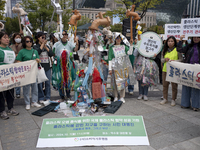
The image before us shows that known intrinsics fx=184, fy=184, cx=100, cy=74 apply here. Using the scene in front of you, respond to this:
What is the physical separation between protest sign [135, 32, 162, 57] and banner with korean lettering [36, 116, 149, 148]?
241cm

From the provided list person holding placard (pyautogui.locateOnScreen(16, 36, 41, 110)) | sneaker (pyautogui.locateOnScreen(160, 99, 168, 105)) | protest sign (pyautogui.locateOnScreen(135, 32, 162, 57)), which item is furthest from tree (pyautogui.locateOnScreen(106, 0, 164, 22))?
person holding placard (pyautogui.locateOnScreen(16, 36, 41, 110))

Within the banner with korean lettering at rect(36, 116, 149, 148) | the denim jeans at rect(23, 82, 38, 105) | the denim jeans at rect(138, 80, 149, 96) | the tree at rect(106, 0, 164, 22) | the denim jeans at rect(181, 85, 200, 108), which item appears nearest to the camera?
the banner with korean lettering at rect(36, 116, 149, 148)

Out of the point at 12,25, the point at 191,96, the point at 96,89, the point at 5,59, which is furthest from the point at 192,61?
the point at 12,25

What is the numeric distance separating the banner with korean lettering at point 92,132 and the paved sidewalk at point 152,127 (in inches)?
4.3

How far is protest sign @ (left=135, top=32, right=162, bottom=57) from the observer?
16.9 ft

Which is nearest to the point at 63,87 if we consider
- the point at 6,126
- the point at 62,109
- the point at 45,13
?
the point at 62,109

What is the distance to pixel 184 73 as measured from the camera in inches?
176

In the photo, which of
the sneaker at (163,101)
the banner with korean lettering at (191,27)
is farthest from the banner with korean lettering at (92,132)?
the banner with korean lettering at (191,27)

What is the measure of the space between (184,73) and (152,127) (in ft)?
5.39

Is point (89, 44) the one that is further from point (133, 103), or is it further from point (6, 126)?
point (6, 126)

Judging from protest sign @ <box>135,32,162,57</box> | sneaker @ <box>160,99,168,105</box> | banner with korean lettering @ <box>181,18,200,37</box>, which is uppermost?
banner with korean lettering @ <box>181,18,200,37</box>

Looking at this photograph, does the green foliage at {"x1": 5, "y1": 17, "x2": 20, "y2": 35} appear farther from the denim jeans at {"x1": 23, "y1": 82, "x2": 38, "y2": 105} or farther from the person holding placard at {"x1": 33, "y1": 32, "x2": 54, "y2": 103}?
the denim jeans at {"x1": 23, "y1": 82, "x2": 38, "y2": 105}

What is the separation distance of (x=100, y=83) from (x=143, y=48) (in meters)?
1.60

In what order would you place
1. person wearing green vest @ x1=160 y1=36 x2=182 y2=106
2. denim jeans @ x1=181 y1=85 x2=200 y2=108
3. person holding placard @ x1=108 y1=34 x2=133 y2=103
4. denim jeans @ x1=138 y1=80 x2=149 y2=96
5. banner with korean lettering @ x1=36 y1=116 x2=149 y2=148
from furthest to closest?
denim jeans @ x1=138 y1=80 x2=149 y2=96 → person holding placard @ x1=108 y1=34 x2=133 y2=103 → person wearing green vest @ x1=160 y1=36 x2=182 y2=106 → denim jeans @ x1=181 y1=85 x2=200 y2=108 → banner with korean lettering @ x1=36 y1=116 x2=149 y2=148
